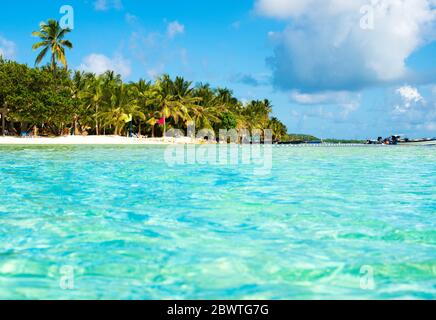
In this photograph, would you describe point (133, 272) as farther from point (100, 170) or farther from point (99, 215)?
point (100, 170)

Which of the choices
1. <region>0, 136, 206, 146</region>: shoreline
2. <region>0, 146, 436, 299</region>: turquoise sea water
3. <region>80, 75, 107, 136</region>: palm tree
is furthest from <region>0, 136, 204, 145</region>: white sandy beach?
<region>0, 146, 436, 299</region>: turquoise sea water

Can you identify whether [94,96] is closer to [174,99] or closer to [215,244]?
[174,99]

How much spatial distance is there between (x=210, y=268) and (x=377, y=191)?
5999 millimetres

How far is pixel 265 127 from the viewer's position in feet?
234

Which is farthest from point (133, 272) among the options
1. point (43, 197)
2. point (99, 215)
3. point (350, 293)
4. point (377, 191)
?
point (377, 191)

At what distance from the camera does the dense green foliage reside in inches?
1489

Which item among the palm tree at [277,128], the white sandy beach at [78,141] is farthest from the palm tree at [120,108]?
the palm tree at [277,128]

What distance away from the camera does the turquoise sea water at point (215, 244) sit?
3.38 metres

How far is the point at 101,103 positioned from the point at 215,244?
43406mm

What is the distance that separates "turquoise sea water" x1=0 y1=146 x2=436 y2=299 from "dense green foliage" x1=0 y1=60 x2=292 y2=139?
31616 millimetres

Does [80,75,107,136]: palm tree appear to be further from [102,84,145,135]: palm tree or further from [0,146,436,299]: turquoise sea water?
[0,146,436,299]: turquoise sea water

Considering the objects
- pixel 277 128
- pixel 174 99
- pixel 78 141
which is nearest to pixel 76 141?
pixel 78 141

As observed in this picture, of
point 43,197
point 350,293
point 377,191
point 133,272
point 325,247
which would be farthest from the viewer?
point 377,191

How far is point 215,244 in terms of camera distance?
14.9 ft
